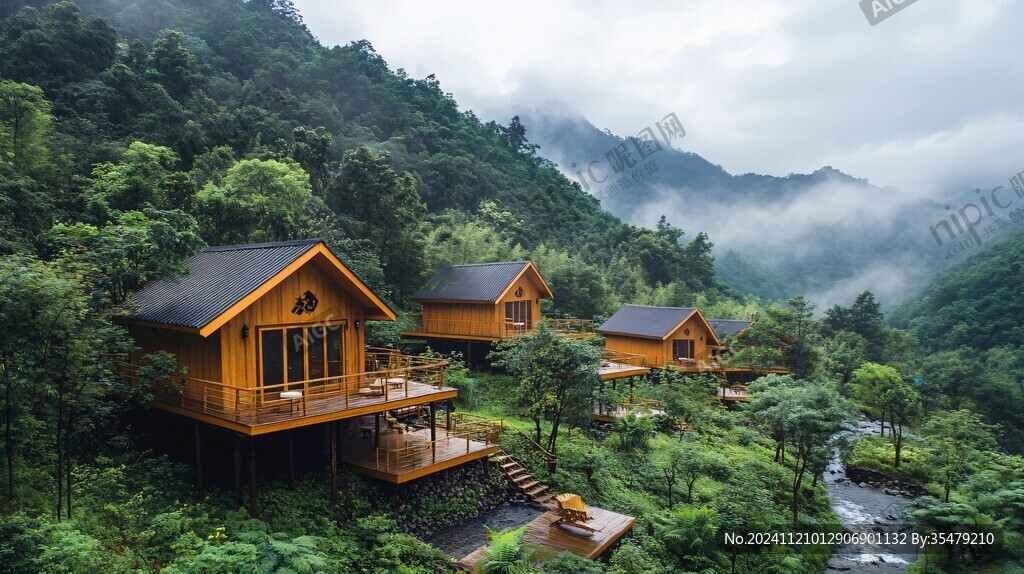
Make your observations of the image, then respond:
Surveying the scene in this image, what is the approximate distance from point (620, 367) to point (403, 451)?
1536 centimetres

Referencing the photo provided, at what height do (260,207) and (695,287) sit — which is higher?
(260,207)

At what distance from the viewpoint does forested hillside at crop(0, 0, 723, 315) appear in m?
21.8

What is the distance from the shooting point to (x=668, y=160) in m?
121

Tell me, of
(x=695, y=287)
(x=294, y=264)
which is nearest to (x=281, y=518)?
(x=294, y=264)

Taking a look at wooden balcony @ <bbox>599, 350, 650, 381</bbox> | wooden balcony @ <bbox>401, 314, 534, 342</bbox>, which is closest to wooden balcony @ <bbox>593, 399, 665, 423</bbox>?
wooden balcony @ <bbox>599, 350, 650, 381</bbox>

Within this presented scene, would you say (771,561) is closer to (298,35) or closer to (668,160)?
(298,35)

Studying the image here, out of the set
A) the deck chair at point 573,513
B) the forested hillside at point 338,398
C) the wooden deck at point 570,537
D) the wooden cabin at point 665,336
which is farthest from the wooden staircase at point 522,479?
the wooden cabin at point 665,336

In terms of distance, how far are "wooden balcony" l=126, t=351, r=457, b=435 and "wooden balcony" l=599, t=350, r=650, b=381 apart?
32.5 feet

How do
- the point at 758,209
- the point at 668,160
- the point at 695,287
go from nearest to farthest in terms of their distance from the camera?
the point at 695,287 < the point at 758,209 < the point at 668,160

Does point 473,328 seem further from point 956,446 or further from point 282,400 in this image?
point 956,446

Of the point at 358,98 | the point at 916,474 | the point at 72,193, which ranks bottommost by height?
the point at 916,474

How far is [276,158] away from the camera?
34406 mm

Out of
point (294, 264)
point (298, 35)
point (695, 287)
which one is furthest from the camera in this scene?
point (298, 35)

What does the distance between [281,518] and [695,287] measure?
5346 cm
